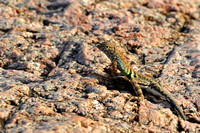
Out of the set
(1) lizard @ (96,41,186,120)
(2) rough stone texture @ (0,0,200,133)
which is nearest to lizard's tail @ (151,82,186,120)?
(1) lizard @ (96,41,186,120)

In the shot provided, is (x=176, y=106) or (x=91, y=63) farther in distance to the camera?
(x=91, y=63)

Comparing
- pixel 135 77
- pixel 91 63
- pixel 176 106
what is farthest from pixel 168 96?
pixel 91 63

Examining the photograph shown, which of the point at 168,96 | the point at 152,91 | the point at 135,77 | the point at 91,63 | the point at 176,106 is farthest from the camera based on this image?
the point at 91,63

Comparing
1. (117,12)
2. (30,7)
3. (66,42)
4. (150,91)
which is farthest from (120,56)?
(30,7)

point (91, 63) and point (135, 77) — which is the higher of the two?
point (91, 63)

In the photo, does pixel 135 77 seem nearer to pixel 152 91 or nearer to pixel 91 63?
pixel 152 91

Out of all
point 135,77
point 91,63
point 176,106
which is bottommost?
point 176,106

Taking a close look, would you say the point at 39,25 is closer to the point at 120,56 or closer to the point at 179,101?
the point at 120,56

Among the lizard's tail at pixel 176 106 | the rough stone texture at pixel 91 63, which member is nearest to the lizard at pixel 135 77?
the lizard's tail at pixel 176 106
